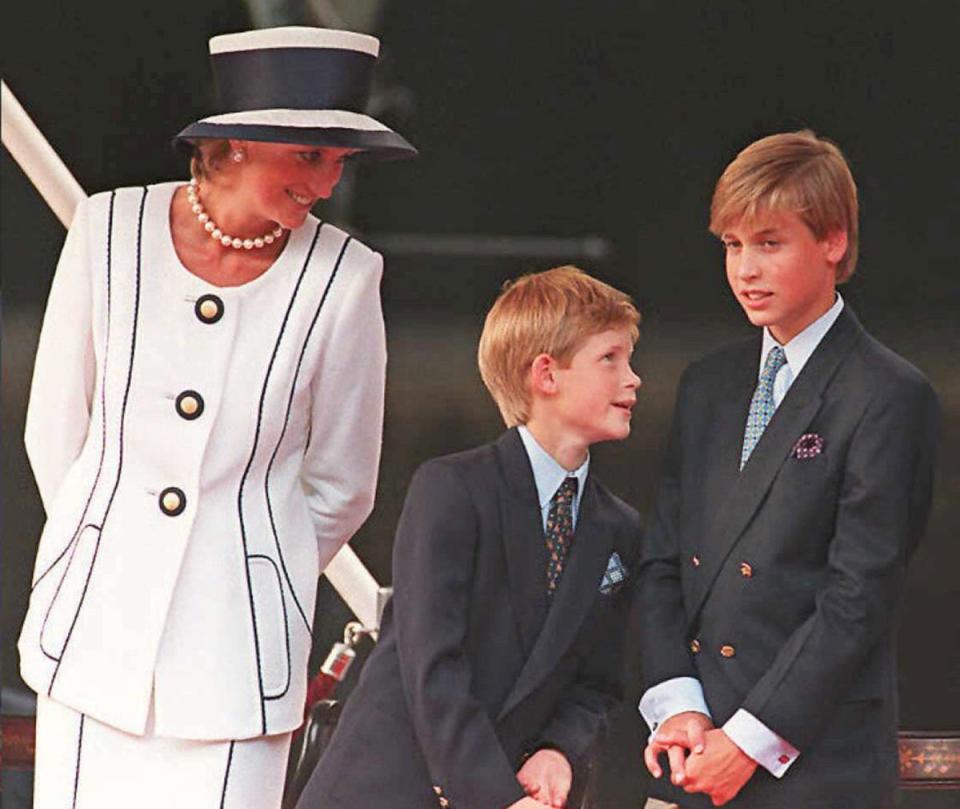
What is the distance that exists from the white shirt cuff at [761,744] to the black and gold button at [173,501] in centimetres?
89

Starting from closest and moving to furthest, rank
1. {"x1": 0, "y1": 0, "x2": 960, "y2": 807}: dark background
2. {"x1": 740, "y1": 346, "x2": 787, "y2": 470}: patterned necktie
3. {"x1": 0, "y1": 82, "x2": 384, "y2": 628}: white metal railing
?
1. {"x1": 740, "y1": 346, "x2": 787, "y2": 470}: patterned necktie
2. {"x1": 0, "y1": 0, "x2": 960, "y2": 807}: dark background
3. {"x1": 0, "y1": 82, "x2": 384, "y2": 628}: white metal railing

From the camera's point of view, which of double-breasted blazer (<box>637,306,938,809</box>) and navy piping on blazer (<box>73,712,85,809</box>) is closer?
double-breasted blazer (<box>637,306,938,809</box>)

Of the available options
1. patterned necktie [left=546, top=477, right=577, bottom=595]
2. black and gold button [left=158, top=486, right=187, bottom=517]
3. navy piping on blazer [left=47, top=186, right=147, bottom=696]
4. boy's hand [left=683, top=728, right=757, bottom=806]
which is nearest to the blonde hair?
navy piping on blazer [left=47, top=186, right=147, bottom=696]

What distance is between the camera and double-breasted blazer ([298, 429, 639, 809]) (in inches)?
121

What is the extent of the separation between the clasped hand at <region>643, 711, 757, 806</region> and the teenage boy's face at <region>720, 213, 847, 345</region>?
0.59 m

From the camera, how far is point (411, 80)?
139 inches

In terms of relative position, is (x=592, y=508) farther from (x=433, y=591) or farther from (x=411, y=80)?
(x=411, y=80)

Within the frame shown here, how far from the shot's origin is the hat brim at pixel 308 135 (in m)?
3.14

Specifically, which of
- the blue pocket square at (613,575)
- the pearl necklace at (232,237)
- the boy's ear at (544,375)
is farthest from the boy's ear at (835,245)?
the pearl necklace at (232,237)

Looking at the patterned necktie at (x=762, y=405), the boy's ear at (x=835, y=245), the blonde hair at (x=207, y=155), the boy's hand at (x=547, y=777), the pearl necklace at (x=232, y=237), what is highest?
the blonde hair at (x=207, y=155)

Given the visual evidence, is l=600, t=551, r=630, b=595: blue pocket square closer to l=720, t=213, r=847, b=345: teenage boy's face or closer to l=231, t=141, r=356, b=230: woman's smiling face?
l=720, t=213, r=847, b=345: teenage boy's face

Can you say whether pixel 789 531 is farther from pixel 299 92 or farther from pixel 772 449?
pixel 299 92

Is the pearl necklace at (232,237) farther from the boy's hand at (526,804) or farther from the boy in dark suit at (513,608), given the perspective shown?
the boy's hand at (526,804)

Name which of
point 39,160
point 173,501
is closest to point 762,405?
point 173,501
